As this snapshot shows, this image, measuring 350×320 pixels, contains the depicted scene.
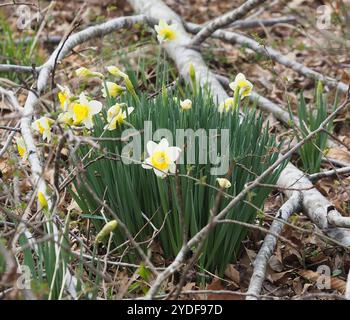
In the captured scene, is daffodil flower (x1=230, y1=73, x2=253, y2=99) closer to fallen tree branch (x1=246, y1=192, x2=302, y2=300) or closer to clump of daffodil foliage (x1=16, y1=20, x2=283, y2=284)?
clump of daffodil foliage (x1=16, y1=20, x2=283, y2=284)

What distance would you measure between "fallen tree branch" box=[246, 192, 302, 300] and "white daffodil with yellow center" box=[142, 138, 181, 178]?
44 centimetres

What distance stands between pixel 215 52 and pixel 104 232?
314 centimetres

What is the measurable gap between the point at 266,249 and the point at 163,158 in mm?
601

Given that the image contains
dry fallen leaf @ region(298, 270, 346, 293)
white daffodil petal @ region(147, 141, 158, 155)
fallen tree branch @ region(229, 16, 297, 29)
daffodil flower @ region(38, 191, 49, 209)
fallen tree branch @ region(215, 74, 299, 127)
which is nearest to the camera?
daffodil flower @ region(38, 191, 49, 209)

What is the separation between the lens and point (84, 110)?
2430 millimetres

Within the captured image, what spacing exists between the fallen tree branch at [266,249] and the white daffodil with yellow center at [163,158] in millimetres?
443

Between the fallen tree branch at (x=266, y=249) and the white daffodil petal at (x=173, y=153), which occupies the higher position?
the white daffodil petal at (x=173, y=153)

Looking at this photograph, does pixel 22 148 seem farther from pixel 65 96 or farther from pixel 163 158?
pixel 163 158

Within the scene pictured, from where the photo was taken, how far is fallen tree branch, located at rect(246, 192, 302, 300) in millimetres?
2272

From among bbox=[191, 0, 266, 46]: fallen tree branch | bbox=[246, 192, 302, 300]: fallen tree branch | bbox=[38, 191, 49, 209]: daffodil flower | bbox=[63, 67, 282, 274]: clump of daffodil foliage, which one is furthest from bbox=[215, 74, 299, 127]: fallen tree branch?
bbox=[38, 191, 49, 209]: daffodil flower

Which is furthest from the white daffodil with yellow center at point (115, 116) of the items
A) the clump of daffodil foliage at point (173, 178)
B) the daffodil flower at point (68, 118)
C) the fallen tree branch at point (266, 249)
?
the fallen tree branch at point (266, 249)

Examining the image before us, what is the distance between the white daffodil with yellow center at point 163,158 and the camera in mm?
2232

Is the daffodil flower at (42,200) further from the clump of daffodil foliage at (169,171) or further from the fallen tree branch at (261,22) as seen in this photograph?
the fallen tree branch at (261,22)

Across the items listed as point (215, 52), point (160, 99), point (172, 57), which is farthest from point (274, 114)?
point (160, 99)
